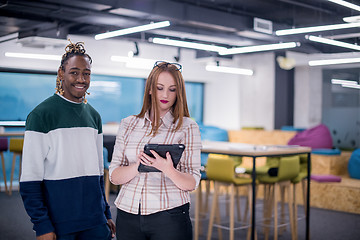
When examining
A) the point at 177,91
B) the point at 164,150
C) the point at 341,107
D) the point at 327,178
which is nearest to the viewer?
the point at 164,150

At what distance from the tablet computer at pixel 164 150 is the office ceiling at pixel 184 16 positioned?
219 inches

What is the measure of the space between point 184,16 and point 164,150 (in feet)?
21.7

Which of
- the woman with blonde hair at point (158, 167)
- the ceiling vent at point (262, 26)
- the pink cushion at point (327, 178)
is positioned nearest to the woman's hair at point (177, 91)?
the woman with blonde hair at point (158, 167)

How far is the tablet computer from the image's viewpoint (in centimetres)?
180

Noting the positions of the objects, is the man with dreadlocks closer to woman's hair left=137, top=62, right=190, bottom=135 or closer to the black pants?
the black pants

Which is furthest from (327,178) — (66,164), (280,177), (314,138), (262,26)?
(66,164)

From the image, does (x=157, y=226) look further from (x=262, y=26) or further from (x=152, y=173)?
(x=262, y=26)

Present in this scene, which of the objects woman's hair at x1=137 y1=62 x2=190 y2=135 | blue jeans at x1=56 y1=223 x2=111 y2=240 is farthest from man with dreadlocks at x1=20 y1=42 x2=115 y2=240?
woman's hair at x1=137 y1=62 x2=190 y2=135

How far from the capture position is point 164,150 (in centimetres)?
181

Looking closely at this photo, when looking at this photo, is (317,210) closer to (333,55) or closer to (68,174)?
(333,55)

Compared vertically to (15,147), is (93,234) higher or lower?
lower

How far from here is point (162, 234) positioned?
6.04 feet

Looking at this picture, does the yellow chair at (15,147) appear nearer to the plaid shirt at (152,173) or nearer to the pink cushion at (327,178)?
the plaid shirt at (152,173)

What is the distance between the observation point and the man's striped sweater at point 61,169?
6.13 ft
